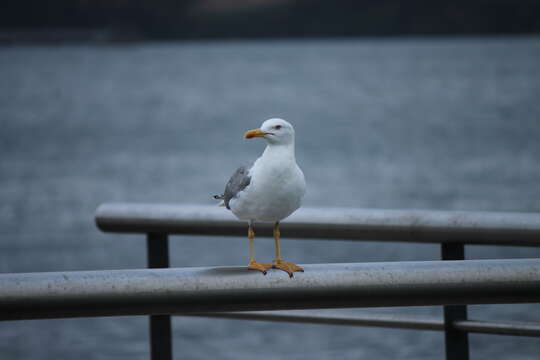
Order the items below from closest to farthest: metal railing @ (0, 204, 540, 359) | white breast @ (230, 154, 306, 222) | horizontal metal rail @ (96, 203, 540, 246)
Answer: metal railing @ (0, 204, 540, 359), white breast @ (230, 154, 306, 222), horizontal metal rail @ (96, 203, 540, 246)

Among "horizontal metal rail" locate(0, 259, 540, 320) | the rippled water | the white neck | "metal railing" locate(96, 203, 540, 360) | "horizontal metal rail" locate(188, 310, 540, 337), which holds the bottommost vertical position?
"horizontal metal rail" locate(0, 259, 540, 320)

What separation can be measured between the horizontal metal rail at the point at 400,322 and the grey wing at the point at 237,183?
0.98ft

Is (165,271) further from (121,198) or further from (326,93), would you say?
(326,93)

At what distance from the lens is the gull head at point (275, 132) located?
212cm

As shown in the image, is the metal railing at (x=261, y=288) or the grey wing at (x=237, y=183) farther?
the grey wing at (x=237, y=183)

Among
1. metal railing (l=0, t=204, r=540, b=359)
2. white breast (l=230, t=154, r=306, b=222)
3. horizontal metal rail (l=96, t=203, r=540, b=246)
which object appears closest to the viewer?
metal railing (l=0, t=204, r=540, b=359)

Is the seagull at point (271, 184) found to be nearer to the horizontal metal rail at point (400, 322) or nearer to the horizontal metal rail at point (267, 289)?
the horizontal metal rail at point (400, 322)

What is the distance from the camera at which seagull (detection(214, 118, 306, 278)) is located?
6.66ft

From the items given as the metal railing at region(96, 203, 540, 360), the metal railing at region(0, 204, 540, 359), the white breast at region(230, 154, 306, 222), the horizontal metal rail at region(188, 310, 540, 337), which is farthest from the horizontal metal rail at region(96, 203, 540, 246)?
the metal railing at region(0, 204, 540, 359)

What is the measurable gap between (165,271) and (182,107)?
73.8 meters

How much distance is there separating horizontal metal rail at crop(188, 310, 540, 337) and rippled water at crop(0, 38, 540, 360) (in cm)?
139

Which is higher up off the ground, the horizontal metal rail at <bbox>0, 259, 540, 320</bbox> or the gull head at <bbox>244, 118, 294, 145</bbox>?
the gull head at <bbox>244, 118, 294, 145</bbox>

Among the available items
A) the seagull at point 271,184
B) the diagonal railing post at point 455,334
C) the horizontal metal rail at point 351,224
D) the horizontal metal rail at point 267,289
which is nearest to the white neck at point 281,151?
the seagull at point 271,184

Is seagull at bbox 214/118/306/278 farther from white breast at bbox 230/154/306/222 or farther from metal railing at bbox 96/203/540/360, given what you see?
metal railing at bbox 96/203/540/360
